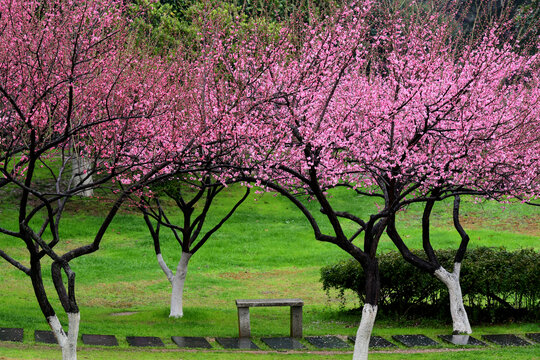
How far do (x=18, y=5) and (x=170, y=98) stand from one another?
3257 mm

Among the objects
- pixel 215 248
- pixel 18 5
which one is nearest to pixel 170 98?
pixel 18 5

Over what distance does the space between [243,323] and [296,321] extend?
3.61ft

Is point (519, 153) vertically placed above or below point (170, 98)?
below

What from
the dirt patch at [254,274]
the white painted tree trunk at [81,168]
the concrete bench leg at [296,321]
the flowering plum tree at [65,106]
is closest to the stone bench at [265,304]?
the concrete bench leg at [296,321]

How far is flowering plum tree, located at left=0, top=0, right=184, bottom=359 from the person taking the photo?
970 cm

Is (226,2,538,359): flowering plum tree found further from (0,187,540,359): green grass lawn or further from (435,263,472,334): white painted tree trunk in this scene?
(0,187,540,359): green grass lawn

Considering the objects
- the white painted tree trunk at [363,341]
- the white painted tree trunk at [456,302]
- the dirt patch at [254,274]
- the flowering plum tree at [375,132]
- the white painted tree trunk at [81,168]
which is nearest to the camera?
the white painted tree trunk at [363,341]

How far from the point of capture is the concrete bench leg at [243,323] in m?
13.8

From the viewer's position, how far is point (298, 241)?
2828 cm

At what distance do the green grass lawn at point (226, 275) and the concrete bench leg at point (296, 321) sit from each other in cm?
58

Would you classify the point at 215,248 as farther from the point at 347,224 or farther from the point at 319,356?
the point at 319,356

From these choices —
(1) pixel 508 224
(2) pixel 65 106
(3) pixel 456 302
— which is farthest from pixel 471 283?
(1) pixel 508 224

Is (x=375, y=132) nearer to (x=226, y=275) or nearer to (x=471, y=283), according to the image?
(x=471, y=283)

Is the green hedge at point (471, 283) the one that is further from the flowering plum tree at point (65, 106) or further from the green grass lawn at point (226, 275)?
the flowering plum tree at point (65, 106)
